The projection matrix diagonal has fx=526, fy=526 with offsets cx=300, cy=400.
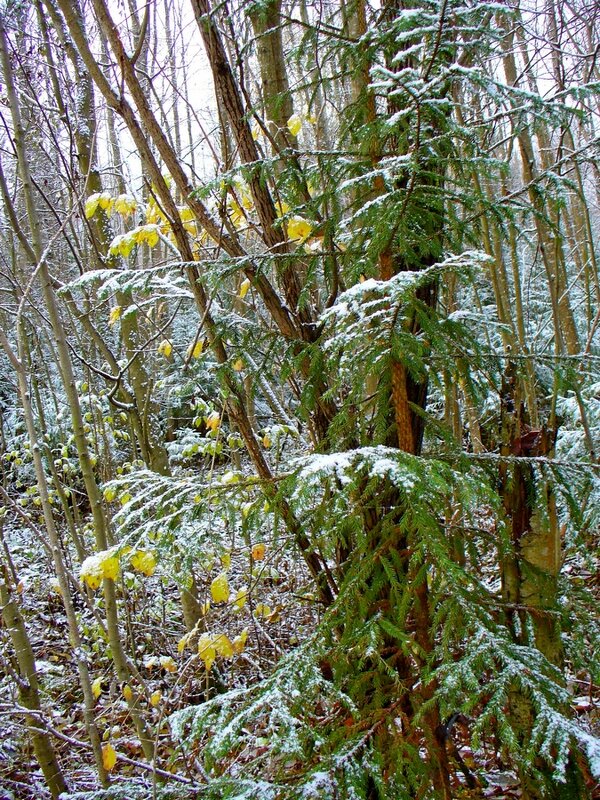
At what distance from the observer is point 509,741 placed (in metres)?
1.21

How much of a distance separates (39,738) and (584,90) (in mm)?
3893

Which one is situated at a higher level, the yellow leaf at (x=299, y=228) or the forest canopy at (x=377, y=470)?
the yellow leaf at (x=299, y=228)

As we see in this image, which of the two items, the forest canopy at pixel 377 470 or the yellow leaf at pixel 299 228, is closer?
the forest canopy at pixel 377 470

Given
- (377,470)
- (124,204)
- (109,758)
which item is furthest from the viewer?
(124,204)

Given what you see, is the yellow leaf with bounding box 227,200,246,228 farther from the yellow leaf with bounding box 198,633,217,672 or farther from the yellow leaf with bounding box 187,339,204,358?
the yellow leaf with bounding box 198,633,217,672

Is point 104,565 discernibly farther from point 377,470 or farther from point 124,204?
point 124,204

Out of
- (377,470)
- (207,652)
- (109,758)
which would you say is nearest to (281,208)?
(377,470)

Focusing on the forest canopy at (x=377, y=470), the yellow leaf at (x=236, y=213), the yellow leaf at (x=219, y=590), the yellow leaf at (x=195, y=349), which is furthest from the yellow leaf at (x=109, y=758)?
the yellow leaf at (x=236, y=213)

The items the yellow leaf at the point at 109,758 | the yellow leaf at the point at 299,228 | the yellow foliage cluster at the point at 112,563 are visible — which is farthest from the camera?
the yellow leaf at the point at 109,758

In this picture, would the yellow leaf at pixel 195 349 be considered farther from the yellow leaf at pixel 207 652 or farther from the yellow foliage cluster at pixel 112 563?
the yellow leaf at pixel 207 652

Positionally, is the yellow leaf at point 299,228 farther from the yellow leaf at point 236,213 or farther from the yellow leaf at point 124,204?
the yellow leaf at point 124,204

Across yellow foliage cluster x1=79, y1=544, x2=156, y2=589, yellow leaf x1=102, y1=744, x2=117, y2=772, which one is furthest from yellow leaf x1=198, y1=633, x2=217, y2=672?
yellow foliage cluster x1=79, y1=544, x2=156, y2=589

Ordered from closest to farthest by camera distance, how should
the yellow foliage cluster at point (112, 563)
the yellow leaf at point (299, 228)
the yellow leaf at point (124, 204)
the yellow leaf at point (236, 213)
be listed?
the yellow foliage cluster at point (112, 563)
the yellow leaf at point (299, 228)
the yellow leaf at point (236, 213)
the yellow leaf at point (124, 204)

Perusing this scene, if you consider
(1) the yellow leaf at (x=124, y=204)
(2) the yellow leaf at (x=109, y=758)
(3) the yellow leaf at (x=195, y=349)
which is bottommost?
(2) the yellow leaf at (x=109, y=758)
